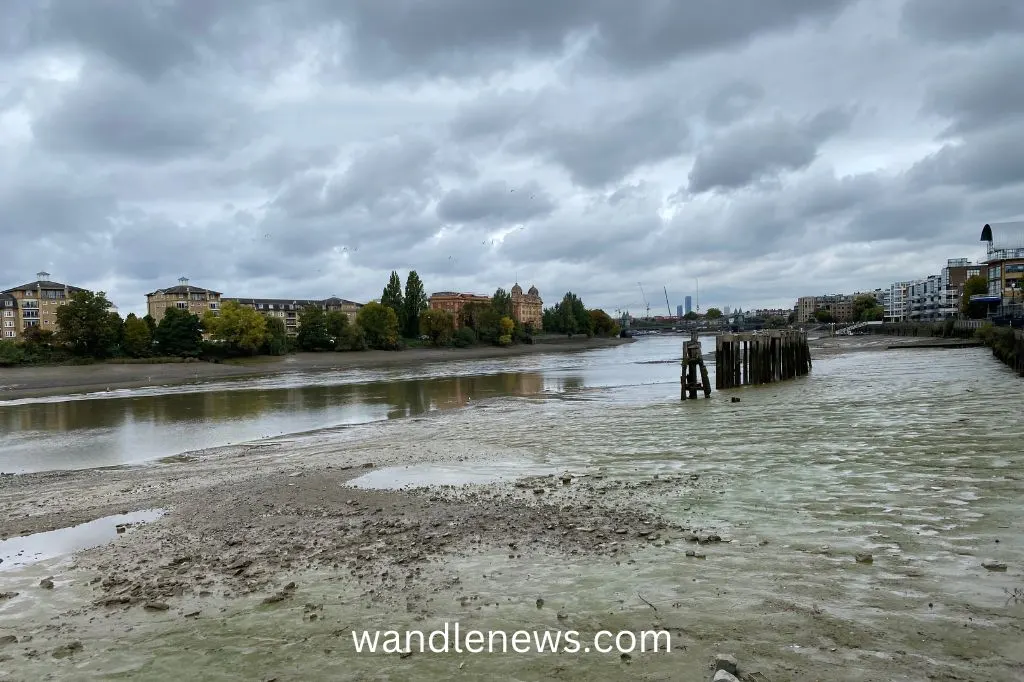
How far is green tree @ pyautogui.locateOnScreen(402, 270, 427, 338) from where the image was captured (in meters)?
130

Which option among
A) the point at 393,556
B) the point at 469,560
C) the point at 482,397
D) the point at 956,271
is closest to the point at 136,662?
the point at 393,556

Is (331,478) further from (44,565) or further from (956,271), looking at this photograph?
(956,271)

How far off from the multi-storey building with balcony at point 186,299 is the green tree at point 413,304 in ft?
170

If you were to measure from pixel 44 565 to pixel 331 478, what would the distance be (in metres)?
5.37

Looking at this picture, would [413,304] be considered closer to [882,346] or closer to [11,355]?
[11,355]

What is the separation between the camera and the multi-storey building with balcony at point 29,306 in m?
123

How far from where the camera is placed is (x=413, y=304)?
13225cm

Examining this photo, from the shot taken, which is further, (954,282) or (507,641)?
(954,282)

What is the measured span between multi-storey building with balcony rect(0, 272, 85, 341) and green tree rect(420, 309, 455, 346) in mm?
69648

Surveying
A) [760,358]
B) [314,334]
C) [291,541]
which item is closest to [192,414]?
[291,541]

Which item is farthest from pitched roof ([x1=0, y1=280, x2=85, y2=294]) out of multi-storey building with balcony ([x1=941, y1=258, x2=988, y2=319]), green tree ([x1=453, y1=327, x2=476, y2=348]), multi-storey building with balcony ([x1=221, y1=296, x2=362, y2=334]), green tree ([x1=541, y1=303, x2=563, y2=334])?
multi-storey building with balcony ([x1=941, y1=258, x2=988, y2=319])

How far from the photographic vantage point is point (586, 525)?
324 inches

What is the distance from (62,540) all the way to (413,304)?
408 ft

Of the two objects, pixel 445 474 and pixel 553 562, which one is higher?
pixel 553 562
